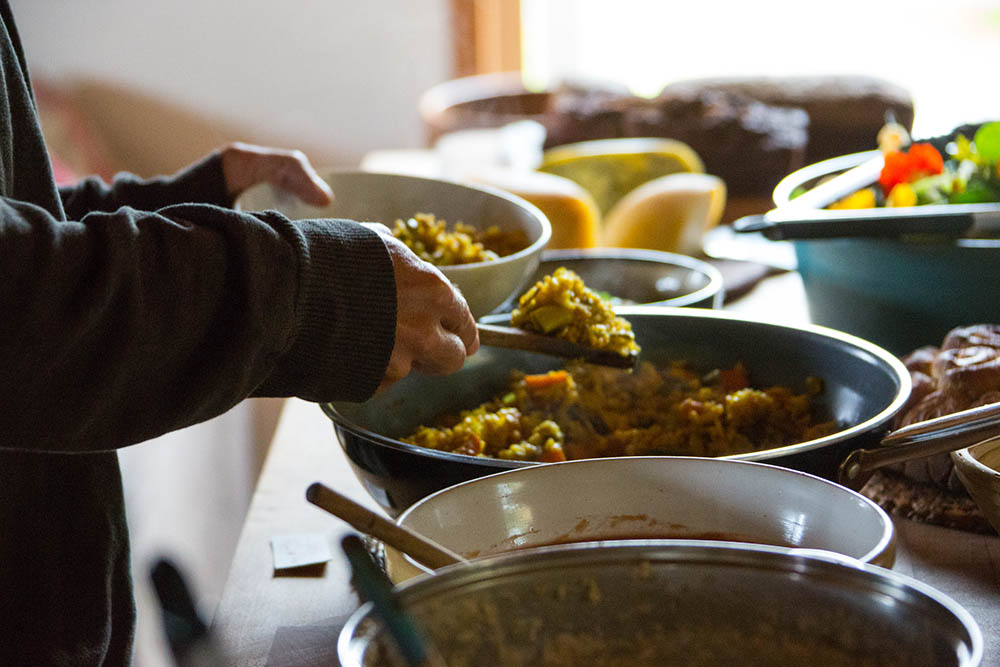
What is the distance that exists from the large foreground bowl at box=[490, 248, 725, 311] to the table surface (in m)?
0.50

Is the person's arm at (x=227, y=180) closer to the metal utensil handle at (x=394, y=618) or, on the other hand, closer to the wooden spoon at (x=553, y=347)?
the wooden spoon at (x=553, y=347)

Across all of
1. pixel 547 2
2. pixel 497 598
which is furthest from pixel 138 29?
pixel 497 598

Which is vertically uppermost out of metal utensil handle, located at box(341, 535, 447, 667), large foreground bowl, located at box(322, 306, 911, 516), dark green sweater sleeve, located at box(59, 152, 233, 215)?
dark green sweater sleeve, located at box(59, 152, 233, 215)

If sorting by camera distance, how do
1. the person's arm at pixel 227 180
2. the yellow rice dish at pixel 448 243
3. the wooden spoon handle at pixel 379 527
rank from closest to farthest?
the wooden spoon handle at pixel 379 527 < the yellow rice dish at pixel 448 243 < the person's arm at pixel 227 180

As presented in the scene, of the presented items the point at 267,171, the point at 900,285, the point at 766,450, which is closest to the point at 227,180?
the point at 267,171

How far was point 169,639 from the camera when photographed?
0.41 metres

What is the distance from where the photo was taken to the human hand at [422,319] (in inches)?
30.9

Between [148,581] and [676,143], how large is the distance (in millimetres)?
2063

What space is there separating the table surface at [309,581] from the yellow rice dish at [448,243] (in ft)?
0.87

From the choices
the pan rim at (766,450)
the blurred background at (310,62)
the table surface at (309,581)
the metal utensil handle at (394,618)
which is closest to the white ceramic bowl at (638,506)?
the pan rim at (766,450)

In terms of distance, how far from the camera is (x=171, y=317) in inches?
25.8

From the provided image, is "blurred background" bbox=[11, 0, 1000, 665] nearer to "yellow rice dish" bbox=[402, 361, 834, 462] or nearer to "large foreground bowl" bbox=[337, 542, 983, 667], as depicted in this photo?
"yellow rice dish" bbox=[402, 361, 834, 462]

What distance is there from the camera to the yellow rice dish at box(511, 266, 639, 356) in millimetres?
1032

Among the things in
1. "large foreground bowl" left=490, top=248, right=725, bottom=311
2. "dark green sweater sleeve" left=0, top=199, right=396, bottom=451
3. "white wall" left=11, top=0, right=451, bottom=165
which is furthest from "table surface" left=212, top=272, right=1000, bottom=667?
"white wall" left=11, top=0, right=451, bottom=165
